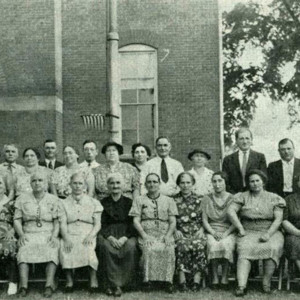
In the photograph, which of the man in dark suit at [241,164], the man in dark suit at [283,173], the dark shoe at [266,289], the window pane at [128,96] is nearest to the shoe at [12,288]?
the dark shoe at [266,289]

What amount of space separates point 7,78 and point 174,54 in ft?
10.6

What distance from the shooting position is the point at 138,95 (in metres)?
11.8

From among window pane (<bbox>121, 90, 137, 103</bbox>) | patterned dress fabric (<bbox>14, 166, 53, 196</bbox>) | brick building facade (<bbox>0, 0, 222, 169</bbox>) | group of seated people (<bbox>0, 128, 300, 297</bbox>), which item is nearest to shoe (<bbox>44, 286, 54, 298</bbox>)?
group of seated people (<bbox>0, 128, 300, 297</bbox>)

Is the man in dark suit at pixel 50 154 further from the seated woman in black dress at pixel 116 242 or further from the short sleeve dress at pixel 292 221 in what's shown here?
the short sleeve dress at pixel 292 221

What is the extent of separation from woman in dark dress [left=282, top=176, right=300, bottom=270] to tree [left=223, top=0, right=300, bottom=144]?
10.9 metres

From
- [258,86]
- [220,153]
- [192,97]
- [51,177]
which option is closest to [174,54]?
[192,97]

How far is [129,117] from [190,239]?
17.6 ft

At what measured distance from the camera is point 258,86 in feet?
64.0

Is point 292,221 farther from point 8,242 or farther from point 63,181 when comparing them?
point 8,242

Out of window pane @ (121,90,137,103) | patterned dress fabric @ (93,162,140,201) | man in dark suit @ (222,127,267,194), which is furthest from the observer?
window pane @ (121,90,137,103)

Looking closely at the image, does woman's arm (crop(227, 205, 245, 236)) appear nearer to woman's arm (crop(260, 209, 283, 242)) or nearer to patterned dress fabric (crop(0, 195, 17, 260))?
woman's arm (crop(260, 209, 283, 242))

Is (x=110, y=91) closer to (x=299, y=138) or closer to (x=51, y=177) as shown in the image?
(x=51, y=177)

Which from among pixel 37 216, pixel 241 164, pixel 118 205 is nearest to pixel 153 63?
pixel 241 164

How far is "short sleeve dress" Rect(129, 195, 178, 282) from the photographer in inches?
258
